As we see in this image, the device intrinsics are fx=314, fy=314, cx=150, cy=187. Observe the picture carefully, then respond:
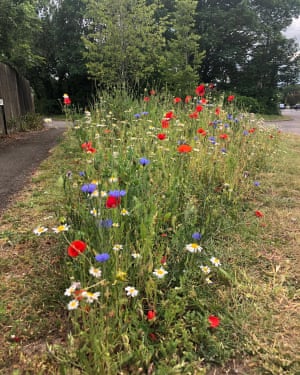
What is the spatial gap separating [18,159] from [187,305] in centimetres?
405

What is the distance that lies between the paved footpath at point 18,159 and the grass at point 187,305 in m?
0.96

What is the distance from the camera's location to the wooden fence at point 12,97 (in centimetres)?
745

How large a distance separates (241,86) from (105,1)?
1594cm

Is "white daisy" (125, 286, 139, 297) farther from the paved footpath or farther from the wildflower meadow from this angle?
the paved footpath

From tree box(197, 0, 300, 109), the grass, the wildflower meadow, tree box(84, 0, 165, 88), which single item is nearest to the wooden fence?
tree box(84, 0, 165, 88)

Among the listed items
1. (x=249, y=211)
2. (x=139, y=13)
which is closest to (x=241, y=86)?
(x=139, y=13)

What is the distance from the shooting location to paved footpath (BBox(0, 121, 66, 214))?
3211 mm

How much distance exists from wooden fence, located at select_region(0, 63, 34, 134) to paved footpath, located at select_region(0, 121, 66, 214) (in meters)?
0.46

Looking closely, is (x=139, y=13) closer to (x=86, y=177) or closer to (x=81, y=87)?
(x=86, y=177)

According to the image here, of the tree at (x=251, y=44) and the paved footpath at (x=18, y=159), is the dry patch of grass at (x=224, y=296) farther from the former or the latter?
the tree at (x=251, y=44)

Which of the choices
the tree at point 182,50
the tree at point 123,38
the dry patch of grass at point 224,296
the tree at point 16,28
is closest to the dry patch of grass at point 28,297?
the dry patch of grass at point 224,296

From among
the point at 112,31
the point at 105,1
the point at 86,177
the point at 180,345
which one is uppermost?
the point at 105,1

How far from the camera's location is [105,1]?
9539 millimetres

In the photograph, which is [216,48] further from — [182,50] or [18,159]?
[18,159]
